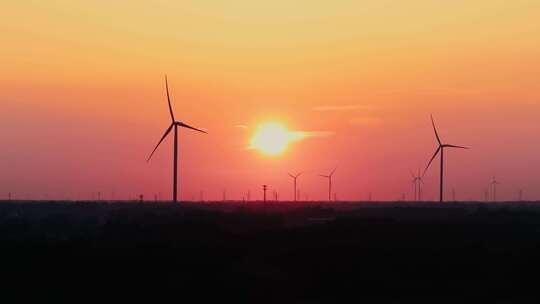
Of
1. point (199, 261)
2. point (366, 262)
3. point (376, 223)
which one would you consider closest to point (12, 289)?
point (199, 261)

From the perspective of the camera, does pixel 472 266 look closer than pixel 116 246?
Yes

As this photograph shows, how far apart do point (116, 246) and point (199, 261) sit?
32.6ft

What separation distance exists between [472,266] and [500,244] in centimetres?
1573

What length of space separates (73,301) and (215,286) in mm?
6969

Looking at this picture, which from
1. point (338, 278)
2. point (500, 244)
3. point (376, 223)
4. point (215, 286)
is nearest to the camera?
point (215, 286)

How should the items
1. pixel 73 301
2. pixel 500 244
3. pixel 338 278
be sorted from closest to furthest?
pixel 73 301, pixel 338 278, pixel 500 244

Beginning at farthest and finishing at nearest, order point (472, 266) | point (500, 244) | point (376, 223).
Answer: point (376, 223), point (500, 244), point (472, 266)

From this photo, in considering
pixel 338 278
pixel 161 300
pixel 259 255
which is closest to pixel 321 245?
pixel 259 255

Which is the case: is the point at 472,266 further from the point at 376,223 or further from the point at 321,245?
the point at 376,223

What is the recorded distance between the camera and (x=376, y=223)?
87.1 metres

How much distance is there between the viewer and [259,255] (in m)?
61.0

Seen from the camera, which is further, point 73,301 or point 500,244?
point 500,244

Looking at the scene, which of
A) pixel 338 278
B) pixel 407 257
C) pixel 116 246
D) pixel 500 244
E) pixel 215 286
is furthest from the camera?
pixel 500 244

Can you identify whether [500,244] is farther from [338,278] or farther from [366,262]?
[338,278]
